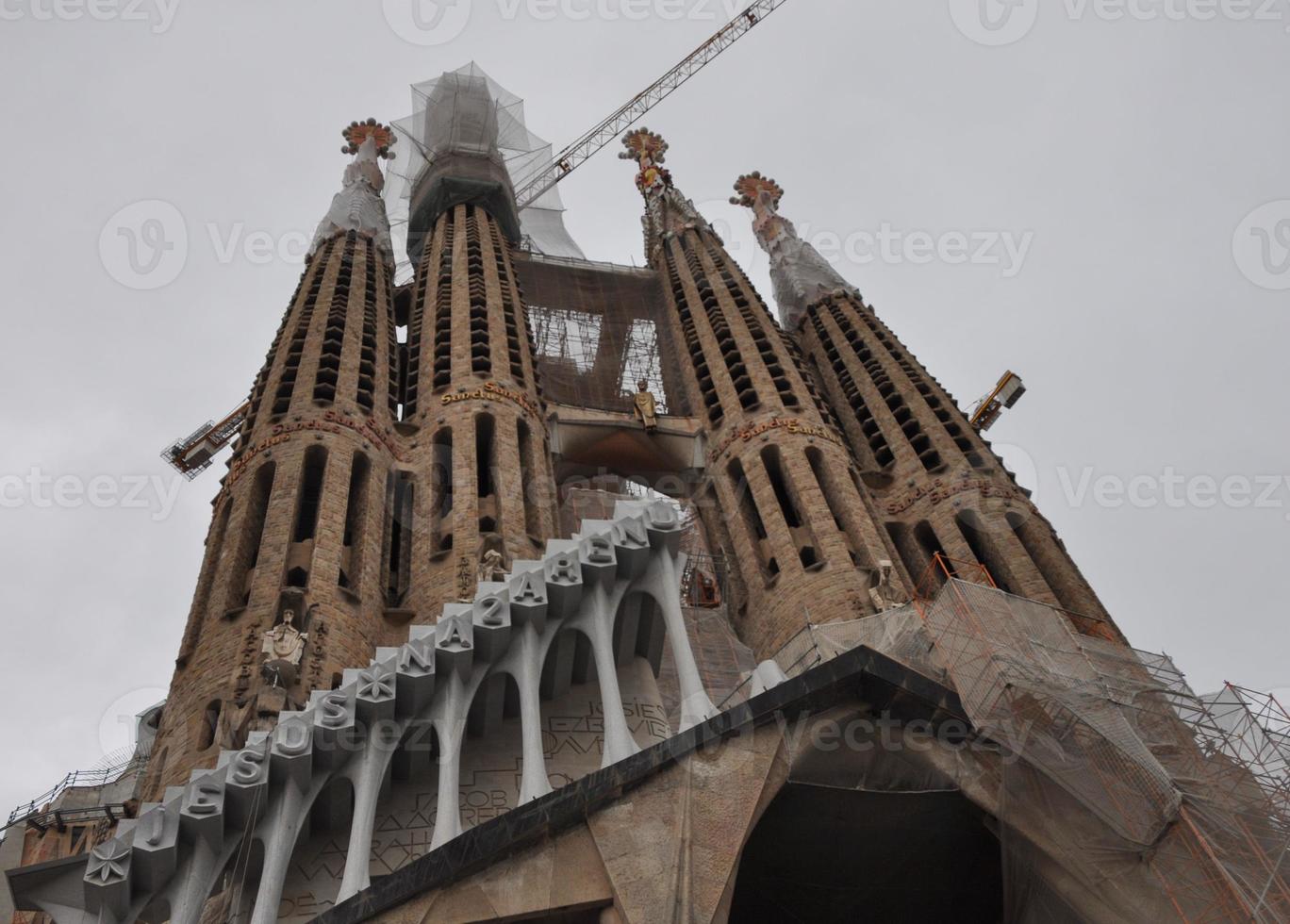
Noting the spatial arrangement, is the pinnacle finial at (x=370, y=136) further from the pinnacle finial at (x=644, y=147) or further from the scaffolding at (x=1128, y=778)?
the scaffolding at (x=1128, y=778)

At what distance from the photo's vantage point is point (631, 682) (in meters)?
21.4

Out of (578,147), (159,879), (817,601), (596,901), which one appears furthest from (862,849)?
(578,147)

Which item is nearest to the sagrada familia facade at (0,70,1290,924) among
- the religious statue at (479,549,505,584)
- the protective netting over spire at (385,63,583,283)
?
the religious statue at (479,549,505,584)

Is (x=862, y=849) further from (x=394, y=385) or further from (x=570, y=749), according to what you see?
(x=394, y=385)

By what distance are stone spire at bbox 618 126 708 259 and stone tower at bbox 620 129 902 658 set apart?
4992 mm

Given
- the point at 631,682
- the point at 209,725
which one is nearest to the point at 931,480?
the point at 631,682

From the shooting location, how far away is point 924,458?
1297 inches

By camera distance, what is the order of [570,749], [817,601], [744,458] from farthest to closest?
[744,458] → [817,601] → [570,749]

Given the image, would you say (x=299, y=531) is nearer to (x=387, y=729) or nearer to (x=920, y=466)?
(x=387, y=729)

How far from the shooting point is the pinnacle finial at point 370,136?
48.2 meters

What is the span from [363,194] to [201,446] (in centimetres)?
1901

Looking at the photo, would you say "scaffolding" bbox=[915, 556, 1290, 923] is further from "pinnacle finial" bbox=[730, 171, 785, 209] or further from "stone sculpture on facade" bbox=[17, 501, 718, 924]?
"pinnacle finial" bbox=[730, 171, 785, 209]

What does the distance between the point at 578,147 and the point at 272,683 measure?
52.8 m

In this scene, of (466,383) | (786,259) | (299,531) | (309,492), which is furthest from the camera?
(786,259)
